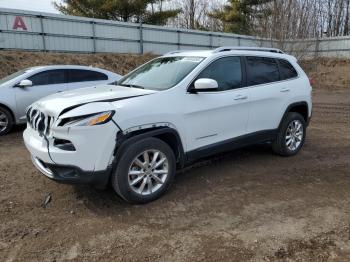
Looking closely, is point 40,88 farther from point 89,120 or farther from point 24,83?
point 89,120

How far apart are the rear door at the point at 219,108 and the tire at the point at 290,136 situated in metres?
1.04

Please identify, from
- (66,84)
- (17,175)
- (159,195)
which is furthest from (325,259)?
(66,84)

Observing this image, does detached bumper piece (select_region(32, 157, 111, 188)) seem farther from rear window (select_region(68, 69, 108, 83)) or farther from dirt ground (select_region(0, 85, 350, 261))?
rear window (select_region(68, 69, 108, 83))

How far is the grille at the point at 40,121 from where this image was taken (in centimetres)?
392

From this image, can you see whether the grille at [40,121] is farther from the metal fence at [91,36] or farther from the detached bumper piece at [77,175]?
the metal fence at [91,36]

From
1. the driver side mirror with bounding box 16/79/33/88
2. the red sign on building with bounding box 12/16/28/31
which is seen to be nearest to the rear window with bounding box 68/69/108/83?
the driver side mirror with bounding box 16/79/33/88

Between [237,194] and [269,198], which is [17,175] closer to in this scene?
[237,194]

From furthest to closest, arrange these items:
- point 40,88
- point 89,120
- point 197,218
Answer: point 40,88 < point 197,218 < point 89,120

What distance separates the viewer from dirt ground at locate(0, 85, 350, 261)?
10.6ft

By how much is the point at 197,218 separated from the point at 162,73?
83.2 inches

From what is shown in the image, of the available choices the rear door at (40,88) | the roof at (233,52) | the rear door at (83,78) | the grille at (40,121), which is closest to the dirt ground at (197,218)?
the grille at (40,121)

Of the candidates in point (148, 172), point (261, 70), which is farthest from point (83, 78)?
point (148, 172)

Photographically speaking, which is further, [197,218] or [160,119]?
[160,119]

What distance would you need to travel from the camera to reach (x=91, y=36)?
18031 millimetres
